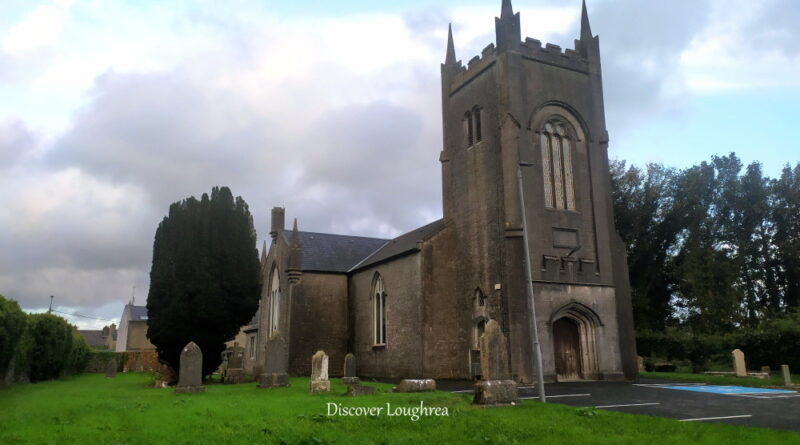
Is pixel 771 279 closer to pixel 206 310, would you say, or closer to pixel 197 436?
pixel 206 310

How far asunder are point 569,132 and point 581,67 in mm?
3598

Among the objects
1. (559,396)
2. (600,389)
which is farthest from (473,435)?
(600,389)

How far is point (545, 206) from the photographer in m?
25.3

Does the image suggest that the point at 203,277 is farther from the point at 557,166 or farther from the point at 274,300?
the point at 557,166

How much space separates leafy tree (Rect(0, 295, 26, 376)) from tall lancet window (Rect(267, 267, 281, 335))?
49.4ft

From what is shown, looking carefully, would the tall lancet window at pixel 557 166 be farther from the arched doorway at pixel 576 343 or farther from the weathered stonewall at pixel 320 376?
the weathered stonewall at pixel 320 376

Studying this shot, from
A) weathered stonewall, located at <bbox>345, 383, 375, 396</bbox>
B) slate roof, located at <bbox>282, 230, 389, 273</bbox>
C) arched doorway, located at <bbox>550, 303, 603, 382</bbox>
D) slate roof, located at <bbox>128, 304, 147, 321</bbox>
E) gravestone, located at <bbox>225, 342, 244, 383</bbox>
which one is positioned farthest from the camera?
slate roof, located at <bbox>128, 304, 147, 321</bbox>

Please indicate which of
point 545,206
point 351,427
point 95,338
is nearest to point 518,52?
point 545,206

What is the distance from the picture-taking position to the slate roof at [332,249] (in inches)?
1441

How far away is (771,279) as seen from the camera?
41562mm

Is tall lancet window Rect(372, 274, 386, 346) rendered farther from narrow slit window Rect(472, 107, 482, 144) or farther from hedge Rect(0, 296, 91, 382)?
hedge Rect(0, 296, 91, 382)

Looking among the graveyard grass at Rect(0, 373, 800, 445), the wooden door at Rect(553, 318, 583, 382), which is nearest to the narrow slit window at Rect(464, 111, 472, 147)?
the wooden door at Rect(553, 318, 583, 382)

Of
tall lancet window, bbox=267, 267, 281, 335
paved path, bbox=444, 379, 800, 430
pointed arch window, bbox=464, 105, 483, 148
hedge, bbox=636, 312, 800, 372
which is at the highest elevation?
pointed arch window, bbox=464, 105, 483, 148

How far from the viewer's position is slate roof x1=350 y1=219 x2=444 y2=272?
1158 inches
